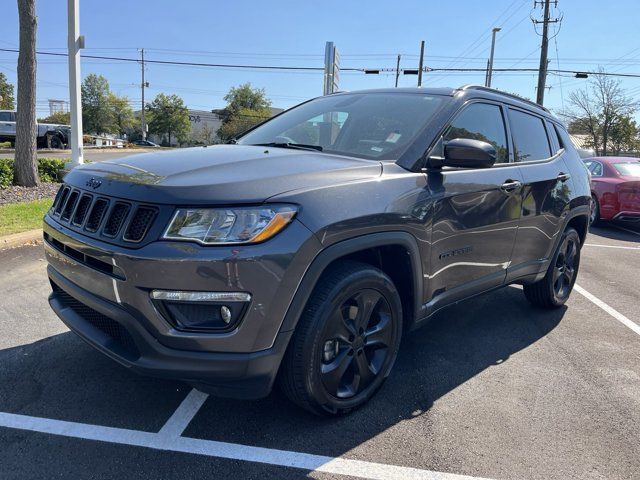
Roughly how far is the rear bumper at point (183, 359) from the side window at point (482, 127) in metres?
1.84

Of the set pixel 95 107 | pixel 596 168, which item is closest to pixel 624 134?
pixel 596 168

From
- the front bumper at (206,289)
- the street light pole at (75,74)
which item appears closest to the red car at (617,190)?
the front bumper at (206,289)

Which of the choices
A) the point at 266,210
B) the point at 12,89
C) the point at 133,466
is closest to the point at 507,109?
the point at 266,210

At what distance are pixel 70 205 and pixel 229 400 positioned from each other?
1428 mm

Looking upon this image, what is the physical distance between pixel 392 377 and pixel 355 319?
0.84 metres

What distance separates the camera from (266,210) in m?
2.26

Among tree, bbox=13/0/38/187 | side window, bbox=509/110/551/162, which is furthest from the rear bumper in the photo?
tree, bbox=13/0/38/187

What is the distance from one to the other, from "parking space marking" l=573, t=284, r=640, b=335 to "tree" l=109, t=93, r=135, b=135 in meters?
76.1

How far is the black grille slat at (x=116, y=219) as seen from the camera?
2.36m

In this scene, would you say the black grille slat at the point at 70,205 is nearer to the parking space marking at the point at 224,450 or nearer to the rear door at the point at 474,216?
the parking space marking at the point at 224,450

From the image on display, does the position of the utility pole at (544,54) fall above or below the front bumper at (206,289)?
above

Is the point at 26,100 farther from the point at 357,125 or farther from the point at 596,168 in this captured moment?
the point at 596,168

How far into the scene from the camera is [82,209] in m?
2.70

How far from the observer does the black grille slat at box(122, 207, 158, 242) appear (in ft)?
7.42
